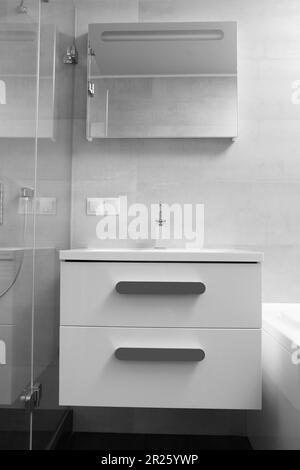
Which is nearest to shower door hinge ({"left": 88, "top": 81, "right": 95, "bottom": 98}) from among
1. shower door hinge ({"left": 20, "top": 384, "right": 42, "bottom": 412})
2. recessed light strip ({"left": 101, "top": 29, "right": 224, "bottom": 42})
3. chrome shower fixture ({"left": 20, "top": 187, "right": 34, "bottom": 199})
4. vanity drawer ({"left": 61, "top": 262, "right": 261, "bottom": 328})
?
recessed light strip ({"left": 101, "top": 29, "right": 224, "bottom": 42})

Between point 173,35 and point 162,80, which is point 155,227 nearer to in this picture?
point 162,80

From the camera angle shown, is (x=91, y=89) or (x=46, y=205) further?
(x=91, y=89)

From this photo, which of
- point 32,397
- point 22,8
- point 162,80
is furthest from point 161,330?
point 162,80

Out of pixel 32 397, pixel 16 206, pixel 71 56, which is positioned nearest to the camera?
pixel 16 206

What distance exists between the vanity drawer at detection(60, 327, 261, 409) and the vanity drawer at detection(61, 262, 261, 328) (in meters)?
0.04

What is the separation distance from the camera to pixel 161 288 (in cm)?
143

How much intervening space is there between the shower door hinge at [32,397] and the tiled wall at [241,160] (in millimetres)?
770

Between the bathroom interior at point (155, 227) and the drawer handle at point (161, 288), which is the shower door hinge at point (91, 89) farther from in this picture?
the drawer handle at point (161, 288)

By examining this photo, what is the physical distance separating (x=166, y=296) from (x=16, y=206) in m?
0.60

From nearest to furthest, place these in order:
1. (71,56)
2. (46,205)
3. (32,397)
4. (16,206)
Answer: (16,206), (32,397), (46,205), (71,56)

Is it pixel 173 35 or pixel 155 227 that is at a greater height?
pixel 173 35

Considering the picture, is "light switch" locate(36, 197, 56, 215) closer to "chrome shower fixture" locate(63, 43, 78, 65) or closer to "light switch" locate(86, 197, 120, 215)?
"light switch" locate(86, 197, 120, 215)
